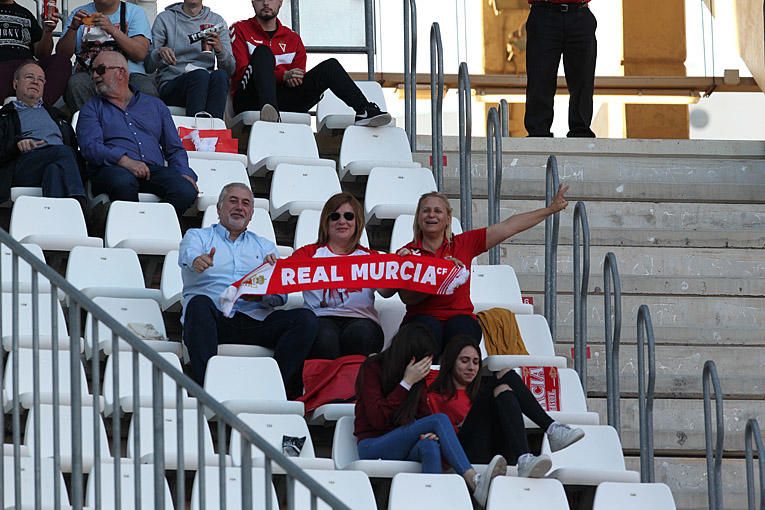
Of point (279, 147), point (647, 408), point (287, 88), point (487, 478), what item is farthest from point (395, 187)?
point (487, 478)

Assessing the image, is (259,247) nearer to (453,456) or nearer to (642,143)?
(453,456)

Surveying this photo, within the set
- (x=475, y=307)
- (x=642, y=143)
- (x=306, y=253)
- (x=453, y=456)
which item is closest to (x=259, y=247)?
(x=306, y=253)

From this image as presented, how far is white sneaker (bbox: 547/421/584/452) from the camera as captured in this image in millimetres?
7074

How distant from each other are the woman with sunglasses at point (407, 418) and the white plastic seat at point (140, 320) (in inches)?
36.3

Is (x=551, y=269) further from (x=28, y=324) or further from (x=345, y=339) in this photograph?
(x=28, y=324)

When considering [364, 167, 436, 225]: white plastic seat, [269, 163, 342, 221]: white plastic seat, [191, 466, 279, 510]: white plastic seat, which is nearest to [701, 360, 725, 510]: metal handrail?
[191, 466, 279, 510]: white plastic seat

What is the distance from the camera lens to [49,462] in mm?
6230

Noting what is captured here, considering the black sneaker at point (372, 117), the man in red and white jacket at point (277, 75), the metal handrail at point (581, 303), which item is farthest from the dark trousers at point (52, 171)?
the metal handrail at point (581, 303)

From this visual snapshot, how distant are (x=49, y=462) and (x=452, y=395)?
179 centimetres

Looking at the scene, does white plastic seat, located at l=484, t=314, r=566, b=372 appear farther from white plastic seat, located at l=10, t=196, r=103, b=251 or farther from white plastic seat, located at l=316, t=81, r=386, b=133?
white plastic seat, located at l=316, t=81, r=386, b=133

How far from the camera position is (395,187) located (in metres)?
9.27

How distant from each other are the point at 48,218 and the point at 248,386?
5.27 ft

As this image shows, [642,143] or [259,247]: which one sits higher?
[642,143]

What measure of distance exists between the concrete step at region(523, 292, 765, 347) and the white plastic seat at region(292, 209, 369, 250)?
3.67 ft
